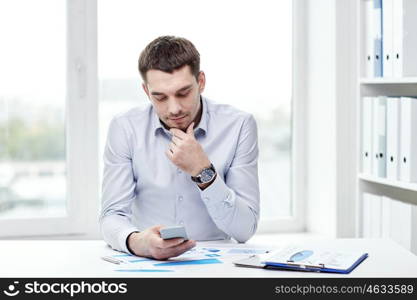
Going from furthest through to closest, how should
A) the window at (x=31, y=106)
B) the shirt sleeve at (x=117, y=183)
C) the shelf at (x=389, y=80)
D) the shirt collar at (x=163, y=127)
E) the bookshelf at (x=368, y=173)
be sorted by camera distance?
the window at (x=31, y=106) < the bookshelf at (x=368, y=173) < the shelf at (x=389, y=80) < the shirt collar at (x=163, y=127) < the shirt sleeve at (x=117, y=183)

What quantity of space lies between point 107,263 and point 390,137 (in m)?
1.42

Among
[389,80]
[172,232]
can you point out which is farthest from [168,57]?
[389,80]

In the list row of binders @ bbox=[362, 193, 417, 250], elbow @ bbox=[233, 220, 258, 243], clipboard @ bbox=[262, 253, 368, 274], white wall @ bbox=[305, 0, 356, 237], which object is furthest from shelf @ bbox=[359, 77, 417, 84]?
clipboard @ bbox=[262, 253, 368, 274]

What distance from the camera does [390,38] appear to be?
2854 millimetres

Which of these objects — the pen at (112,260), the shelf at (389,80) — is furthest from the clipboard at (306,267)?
the shelf at (389,80)

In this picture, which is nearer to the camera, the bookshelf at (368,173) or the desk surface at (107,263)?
the desk surface at (107,263)

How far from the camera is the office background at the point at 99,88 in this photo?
3.42 m

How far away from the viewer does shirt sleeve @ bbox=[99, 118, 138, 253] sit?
2.26 m

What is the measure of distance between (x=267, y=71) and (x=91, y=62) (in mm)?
899

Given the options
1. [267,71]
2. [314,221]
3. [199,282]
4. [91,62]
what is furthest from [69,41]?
[199,282]

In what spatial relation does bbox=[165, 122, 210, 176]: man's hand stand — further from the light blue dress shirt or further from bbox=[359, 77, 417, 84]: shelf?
bbox=[359, 77, 417, 84]: shelf

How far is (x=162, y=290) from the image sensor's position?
1.64 metres

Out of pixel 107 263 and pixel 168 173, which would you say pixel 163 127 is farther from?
pixel 107 263

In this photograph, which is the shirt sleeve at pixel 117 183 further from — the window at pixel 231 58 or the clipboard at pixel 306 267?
the window at pixel 231 58
